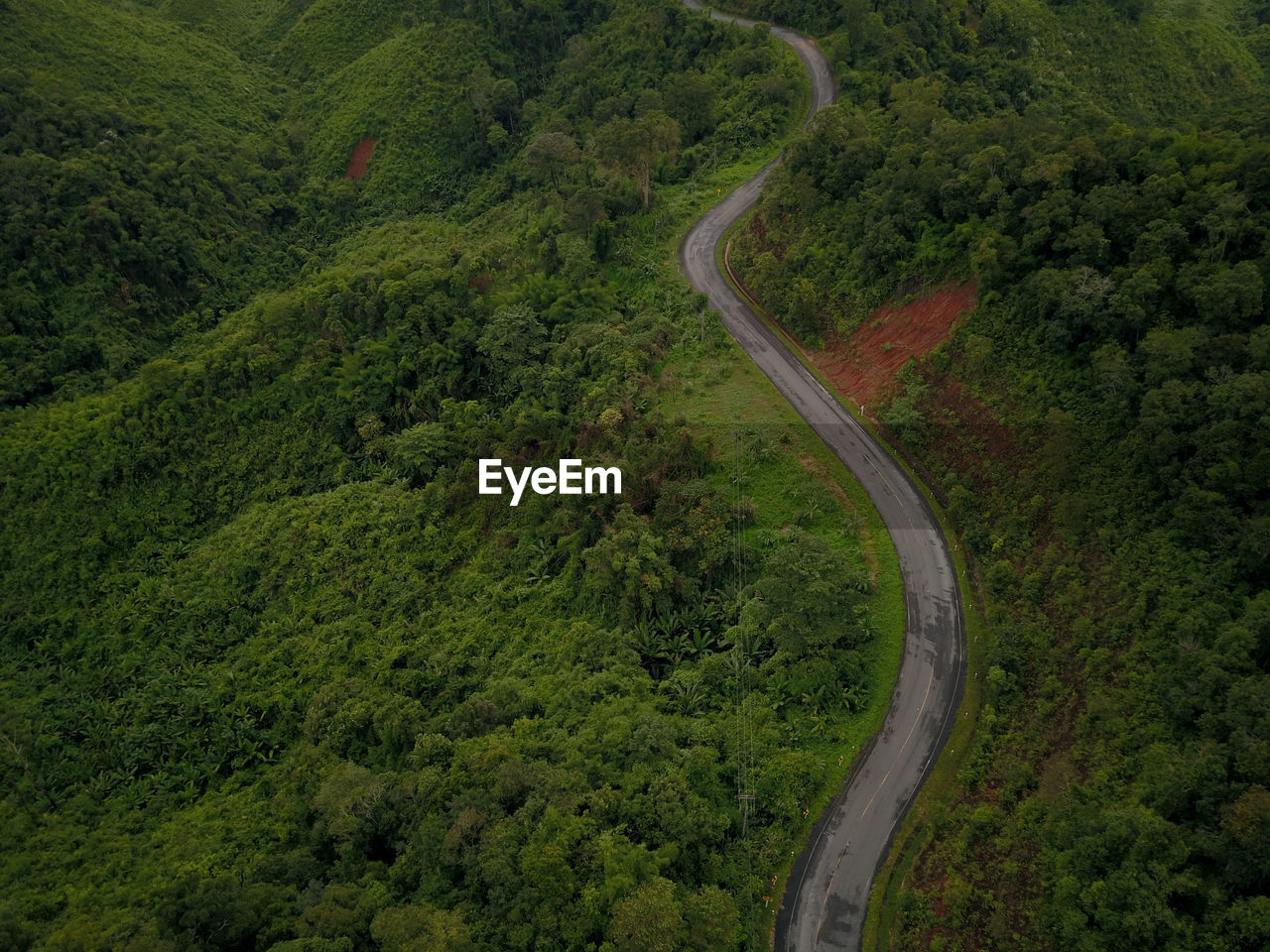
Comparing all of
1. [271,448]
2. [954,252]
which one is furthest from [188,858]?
[954,252]

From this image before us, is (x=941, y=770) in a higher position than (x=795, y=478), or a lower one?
lower

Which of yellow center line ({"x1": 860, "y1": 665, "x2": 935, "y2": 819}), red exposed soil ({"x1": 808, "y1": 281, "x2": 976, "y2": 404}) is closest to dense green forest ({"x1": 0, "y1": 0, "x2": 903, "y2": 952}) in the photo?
yellow center line ({"x1": 860, "y1": 665, "x2": 935, "y2": 819})

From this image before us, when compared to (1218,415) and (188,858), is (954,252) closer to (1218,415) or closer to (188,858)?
(1218,415)

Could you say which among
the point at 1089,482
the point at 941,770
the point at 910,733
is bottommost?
the point at 941,770

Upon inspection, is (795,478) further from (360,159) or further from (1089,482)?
(360,159)

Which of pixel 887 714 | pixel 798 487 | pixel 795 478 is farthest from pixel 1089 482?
pixel 795 478

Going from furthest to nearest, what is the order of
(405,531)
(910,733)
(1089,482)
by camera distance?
(405,531) → (1089,482) → (910,733)

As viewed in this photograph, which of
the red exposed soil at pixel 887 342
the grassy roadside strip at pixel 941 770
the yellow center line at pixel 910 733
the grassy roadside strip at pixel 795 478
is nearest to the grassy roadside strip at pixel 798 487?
the grassy roadside strip at pixel 795 478

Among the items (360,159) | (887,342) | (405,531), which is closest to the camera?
(887,342)
